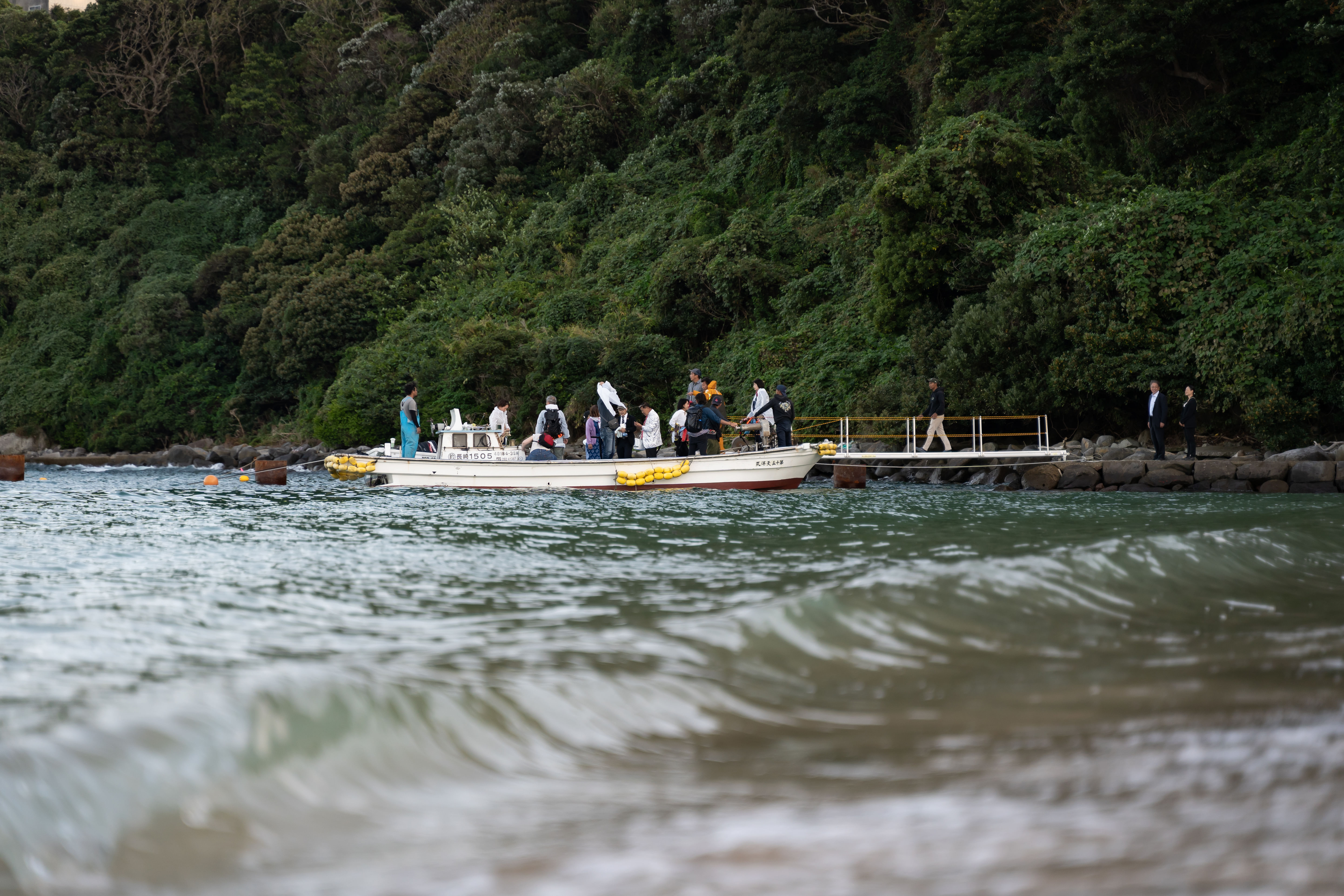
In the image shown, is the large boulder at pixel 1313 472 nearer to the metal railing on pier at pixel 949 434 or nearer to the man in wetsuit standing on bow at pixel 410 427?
the metal railing on pier at pixel 949 434

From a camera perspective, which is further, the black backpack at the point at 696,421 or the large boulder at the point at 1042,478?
the black backpack at the point at 696,421

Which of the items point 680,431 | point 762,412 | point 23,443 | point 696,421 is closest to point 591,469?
point 680,431

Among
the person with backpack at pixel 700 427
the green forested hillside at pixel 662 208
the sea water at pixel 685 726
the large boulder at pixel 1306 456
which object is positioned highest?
the green forested hillside at pixel 662 208

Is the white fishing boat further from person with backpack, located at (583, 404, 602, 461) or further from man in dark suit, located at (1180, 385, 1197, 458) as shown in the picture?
man in dark suit, located at (1180, 385, 1197, 458)

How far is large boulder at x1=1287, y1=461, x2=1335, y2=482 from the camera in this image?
17.1 meters

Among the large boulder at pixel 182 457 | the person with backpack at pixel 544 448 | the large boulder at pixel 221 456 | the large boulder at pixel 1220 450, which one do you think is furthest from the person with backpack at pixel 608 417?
the large boulder at pixel 182 457

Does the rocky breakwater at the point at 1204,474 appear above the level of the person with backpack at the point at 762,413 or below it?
below

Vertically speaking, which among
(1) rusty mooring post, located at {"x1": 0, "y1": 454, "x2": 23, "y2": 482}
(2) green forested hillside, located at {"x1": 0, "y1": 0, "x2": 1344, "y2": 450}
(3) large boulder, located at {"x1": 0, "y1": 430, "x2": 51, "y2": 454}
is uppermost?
(2) green forested hillside, located at {"x1": 0, "y1": 0, "x2": 1344, "y2": 450}

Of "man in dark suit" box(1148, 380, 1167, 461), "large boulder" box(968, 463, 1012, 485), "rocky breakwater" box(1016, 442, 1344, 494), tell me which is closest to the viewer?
"rocky breakwater" box(1016, 442, 1344, 494)

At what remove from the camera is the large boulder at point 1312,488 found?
1700 centimetres

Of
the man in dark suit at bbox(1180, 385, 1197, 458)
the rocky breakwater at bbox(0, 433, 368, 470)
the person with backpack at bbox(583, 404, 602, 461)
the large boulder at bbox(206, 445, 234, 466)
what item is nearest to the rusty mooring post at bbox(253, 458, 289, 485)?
the rocky breakwater at bbox(0, 433, 368, 470)

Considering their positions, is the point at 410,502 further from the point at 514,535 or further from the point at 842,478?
the point at 842,478

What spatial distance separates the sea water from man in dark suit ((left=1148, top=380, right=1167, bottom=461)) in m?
10.3

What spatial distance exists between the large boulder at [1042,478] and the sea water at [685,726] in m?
10.00
